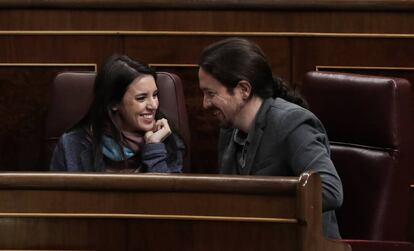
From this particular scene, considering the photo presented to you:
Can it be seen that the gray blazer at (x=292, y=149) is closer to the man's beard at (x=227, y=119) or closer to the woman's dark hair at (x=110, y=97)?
the man's beard at (x=227, y=119)

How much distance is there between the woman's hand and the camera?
1398 millimetres

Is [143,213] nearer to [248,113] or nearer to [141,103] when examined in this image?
[248,113]

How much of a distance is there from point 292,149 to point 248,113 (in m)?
0.09

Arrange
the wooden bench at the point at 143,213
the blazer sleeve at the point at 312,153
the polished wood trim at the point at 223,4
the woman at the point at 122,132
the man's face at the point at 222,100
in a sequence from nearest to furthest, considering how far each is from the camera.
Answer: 1. the wooden bench at the point at 143,213
2. the blazer sleeve at the point at 312,153
3. the man's face at the point at 222,100
4. the woman at the point at 122,132
5. the polished wood trim at the point at 223,4

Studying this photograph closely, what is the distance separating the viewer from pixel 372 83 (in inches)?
47.8

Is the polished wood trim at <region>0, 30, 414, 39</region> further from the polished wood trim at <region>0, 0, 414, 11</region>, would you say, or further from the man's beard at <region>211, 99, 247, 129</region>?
the man's beard at <region>211, 99, 247, 129</region>

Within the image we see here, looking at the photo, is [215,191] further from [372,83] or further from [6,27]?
[6,27]

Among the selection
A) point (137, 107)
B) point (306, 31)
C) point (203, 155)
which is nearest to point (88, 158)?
point (137, 107)

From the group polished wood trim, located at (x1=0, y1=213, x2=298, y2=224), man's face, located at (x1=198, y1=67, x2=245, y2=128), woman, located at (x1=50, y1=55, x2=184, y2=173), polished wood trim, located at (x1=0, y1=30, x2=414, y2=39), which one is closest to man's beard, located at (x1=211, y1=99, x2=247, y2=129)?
man's face, located at (x1=198, y1=67, x2=245, y2=128)

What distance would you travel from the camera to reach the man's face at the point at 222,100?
119 centimetres

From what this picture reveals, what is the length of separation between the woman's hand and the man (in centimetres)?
18

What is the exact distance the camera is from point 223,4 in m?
1.63

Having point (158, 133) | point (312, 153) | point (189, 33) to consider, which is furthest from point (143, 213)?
point (189, 33)

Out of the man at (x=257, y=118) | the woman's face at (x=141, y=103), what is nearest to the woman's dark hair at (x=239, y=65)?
the man at (x=257, y=118)
